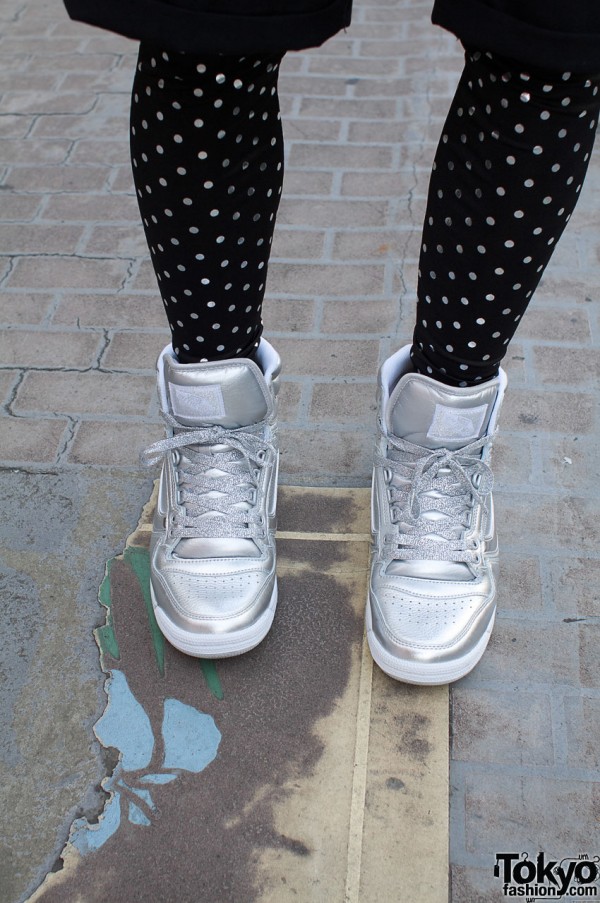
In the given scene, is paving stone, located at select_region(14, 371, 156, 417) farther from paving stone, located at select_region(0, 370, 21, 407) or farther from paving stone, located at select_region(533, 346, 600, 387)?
paving stone, located at select_region(533, 346, 600, 387)

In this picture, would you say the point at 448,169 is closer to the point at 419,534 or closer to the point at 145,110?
the point at 145,110

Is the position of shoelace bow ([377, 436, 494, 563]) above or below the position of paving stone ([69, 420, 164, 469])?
above

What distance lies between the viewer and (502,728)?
3.79 feet

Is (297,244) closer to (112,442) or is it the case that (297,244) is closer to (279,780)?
(112,442)

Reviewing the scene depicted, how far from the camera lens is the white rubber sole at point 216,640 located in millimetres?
1178

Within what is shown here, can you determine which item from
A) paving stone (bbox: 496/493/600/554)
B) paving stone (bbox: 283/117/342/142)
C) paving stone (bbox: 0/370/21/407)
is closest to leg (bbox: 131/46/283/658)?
paving stone (bbox: 496/493/600/554)

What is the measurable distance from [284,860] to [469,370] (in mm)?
723

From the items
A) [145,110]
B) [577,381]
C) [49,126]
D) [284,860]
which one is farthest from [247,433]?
[49,126]

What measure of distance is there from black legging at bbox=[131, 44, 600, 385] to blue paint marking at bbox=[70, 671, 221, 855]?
0.53 meters

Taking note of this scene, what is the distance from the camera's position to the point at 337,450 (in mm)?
1571

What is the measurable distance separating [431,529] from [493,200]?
50cm

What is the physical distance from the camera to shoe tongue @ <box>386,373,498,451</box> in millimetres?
1188

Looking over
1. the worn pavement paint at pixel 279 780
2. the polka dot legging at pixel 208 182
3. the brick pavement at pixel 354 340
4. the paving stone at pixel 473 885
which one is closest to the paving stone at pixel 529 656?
the brick pavement at pixel 354 340

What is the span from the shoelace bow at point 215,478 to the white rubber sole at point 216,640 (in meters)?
0.14
